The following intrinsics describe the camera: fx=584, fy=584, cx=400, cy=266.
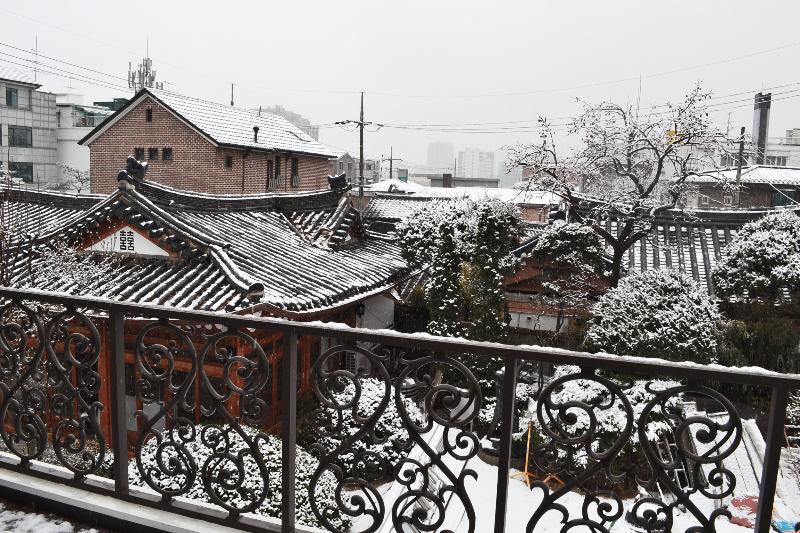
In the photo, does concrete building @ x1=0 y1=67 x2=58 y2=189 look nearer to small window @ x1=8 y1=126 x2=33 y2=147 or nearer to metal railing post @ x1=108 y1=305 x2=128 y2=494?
small window @ x1=8 y1=126 x2=33 y2=147

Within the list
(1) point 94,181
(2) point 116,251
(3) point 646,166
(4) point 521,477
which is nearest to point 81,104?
(1) point 94,181

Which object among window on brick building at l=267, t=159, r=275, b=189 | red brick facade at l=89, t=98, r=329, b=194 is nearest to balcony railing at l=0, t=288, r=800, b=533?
red brick facade at l=89, t=98, r=329, b=194

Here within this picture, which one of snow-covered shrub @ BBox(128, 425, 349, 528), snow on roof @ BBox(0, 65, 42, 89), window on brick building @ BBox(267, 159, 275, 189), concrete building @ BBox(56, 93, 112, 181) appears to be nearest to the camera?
snow-covered shrub @ BBox(128, 425, 349, 528)

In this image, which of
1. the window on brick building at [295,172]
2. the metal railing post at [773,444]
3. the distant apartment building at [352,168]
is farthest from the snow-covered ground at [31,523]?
the distant apartment building at [352,168]

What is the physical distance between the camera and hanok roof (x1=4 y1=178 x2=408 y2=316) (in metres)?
7.92

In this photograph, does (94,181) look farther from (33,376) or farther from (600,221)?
(33,376)

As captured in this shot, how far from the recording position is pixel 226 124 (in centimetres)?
2377

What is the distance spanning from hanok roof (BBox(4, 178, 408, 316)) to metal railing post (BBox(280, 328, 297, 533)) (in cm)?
537

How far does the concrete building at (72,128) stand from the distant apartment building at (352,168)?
15.8 metres

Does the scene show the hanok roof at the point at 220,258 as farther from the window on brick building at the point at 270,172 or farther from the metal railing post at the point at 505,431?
the window on brick building at the point at 270,172

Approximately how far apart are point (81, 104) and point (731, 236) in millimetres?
37551

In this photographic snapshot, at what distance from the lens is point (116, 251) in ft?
29.9

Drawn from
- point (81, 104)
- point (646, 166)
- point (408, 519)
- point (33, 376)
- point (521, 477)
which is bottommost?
point (521, 477)

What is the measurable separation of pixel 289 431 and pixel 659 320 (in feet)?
25.9
